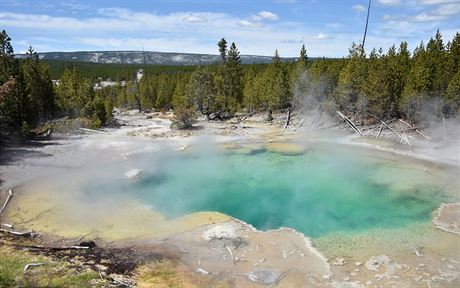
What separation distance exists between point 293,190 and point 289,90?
28.5 meters

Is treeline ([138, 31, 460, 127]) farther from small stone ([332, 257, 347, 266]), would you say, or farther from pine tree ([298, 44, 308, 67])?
small stone ([332, 257, 347, 266])

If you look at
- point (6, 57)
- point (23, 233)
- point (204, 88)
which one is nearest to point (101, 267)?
point (23, 233)

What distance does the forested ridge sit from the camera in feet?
121

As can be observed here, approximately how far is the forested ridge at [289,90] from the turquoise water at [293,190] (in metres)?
10.7

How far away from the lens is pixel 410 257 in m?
15.5

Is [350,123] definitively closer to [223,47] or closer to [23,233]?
[223,47]

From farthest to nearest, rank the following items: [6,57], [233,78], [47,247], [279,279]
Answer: [233,78] → [6,57] → [47,247] → [279,279]

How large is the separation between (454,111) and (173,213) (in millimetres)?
28828

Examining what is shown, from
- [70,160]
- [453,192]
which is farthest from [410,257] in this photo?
[70,160]

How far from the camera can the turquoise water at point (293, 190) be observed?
20.1 meters

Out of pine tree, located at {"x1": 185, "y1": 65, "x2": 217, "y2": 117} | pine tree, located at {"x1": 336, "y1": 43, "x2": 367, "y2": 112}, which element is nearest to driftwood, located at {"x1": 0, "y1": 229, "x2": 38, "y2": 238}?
pine tree, located at {"x1": 336, "y1": 43, "x2": 367, "y2": 112}

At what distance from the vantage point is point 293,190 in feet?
81.5

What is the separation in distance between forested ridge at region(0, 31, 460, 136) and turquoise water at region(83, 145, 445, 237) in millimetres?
10723

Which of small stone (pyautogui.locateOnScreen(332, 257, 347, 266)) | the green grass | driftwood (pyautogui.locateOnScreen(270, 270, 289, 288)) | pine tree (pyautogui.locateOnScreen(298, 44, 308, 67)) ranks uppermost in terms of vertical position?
pine tree (pyautogui.locateOnScreen(298, 44, 308, 67))
